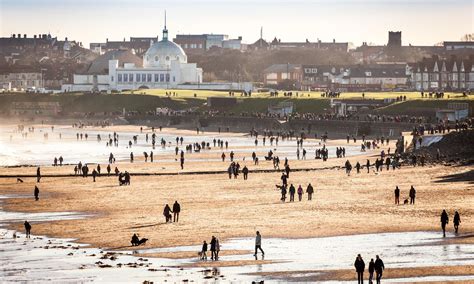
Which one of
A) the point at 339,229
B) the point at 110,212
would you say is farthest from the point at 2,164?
the point at 339,229

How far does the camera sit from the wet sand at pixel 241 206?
4284cm

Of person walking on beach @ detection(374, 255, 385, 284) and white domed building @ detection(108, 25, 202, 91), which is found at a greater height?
white domed building @ detection(108, 25, 202, 91)

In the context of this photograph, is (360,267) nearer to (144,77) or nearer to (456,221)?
(456,221)

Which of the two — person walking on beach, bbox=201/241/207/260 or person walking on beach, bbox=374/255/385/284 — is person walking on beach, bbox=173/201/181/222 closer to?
person walking on beach, bbox=201/241/207/260

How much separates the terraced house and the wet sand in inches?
3428

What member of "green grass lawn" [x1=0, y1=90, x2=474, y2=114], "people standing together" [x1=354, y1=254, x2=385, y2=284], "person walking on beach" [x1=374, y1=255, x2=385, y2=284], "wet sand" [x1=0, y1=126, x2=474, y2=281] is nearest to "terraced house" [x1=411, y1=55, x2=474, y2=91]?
"green grass lawn" [x1=0, y1=90, x2=474, y2=114]

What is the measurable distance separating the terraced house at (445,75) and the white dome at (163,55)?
44.9m

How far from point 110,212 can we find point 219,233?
28.1ft

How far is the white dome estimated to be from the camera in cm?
19050

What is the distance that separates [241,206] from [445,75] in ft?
355

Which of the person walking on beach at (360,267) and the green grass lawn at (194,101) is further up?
the green grass lawn at (194,101)

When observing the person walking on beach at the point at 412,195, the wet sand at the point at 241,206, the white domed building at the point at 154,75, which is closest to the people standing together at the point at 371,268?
the wet sand at the point at 241,206

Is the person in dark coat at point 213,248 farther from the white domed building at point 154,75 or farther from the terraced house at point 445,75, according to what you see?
the white domed building at point 154,75

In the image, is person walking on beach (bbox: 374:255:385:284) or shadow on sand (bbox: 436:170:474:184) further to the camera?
shadow on sand (bbox: 436:170:474:184)
